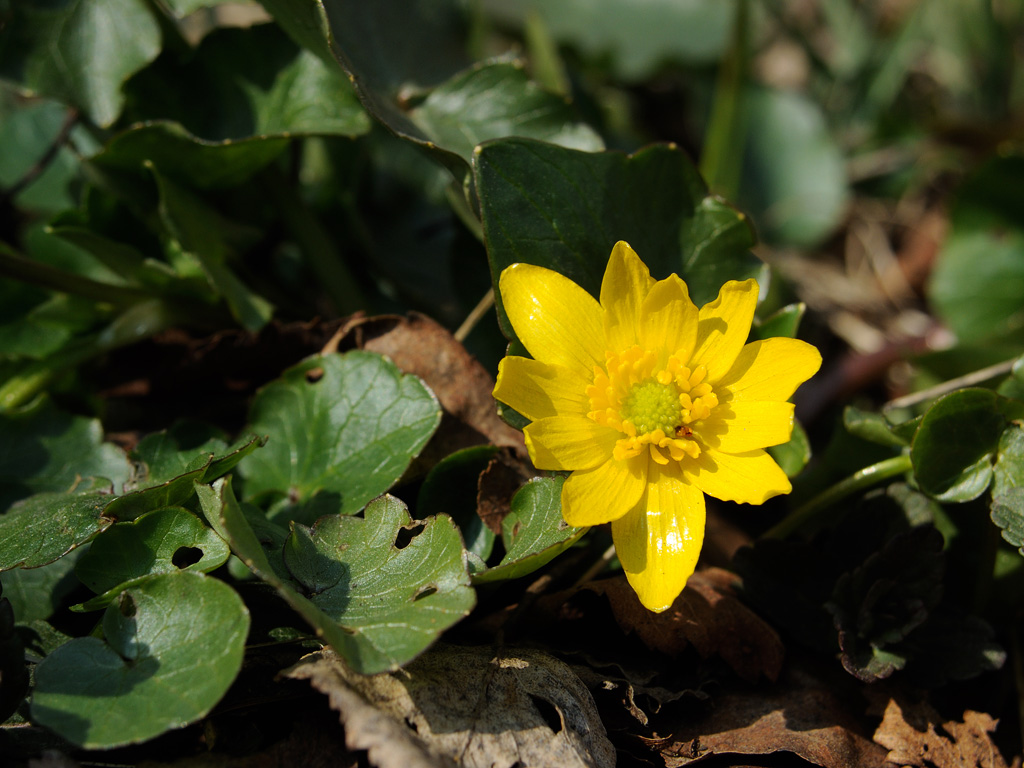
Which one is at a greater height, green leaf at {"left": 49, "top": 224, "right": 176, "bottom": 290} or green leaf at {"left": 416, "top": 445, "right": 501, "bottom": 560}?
green leaf at {"left": 49, "top": 224, "right": 176, "bottom": 290}

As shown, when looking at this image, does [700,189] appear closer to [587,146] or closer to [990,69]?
[587,146]

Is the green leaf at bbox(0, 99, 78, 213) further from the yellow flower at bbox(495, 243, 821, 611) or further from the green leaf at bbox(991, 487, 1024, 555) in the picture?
the green leaf at bbox(991, 487, 1024, 555)

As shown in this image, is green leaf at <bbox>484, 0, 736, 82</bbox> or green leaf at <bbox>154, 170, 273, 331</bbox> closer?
green leaf at <bbox>154, 170, 273, 331</bbox>

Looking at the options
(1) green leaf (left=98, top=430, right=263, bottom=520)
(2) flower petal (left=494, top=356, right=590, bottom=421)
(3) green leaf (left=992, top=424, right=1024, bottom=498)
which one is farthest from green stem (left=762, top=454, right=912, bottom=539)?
(1) green leaf (left=98, top=430, right=263, bottom=520)

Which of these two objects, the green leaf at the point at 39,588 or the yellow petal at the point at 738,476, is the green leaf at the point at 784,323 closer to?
the yellow petal at the point at 738,476

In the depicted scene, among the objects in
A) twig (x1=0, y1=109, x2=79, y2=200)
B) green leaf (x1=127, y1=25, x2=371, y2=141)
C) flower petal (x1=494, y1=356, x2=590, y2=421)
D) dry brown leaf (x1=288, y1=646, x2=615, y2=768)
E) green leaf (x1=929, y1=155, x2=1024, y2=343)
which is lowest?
green leaf (x1=929, y1=155, x2=1024, y2=343)

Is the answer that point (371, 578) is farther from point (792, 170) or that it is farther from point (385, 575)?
point (792, 170)

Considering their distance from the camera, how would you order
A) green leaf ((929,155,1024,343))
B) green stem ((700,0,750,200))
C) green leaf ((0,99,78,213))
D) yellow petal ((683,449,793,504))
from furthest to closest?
green leaf ((929,155,1024,343)), green stem ((700,0,750,200)), green leaf ((0,99,78,213)), yellow petal ((683,449,793,504))

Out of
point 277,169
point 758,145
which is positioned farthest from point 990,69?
point 277,169
